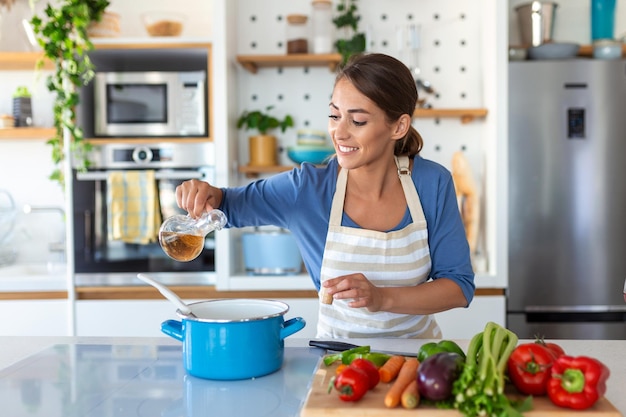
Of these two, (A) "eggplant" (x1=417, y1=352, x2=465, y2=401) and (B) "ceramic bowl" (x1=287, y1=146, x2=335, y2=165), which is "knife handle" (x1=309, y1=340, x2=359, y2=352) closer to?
(A) "eggplant" (x1=417, y1=352, x2=465, y2=401)

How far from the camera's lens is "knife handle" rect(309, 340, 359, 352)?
1310 mm

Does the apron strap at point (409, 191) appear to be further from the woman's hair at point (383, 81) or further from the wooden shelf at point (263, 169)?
the wooden shelf at point (263, 169)

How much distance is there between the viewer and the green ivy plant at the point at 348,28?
2943 mm

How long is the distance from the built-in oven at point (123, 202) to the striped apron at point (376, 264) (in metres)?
1.31

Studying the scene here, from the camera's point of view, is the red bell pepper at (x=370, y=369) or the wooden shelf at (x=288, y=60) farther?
the wooden shelf at (x=288, y=60)

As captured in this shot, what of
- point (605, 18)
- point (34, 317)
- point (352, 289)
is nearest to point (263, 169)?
point (34, 317)

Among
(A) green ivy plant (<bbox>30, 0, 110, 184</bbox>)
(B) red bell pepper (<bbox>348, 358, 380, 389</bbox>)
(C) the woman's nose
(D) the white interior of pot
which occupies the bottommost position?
(B) red bell pepper (<bbox>348, 358, 380, 389</bbox>)

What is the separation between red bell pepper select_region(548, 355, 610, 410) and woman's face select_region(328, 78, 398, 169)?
2.23ft

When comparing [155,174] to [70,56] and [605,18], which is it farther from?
[605,18]

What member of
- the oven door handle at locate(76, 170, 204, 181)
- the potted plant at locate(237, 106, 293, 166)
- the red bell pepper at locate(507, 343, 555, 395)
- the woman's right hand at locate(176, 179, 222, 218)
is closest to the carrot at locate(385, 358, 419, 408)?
the red bell pepper at locate(507, 343, 555, 395)

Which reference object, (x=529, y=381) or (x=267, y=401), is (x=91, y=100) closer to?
(x=267, y=401)

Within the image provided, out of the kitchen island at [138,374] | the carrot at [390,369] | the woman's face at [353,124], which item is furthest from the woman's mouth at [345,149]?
the carrot at [390,369]

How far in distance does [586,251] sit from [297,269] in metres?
1.21

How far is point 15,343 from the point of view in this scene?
1482 millimetres
